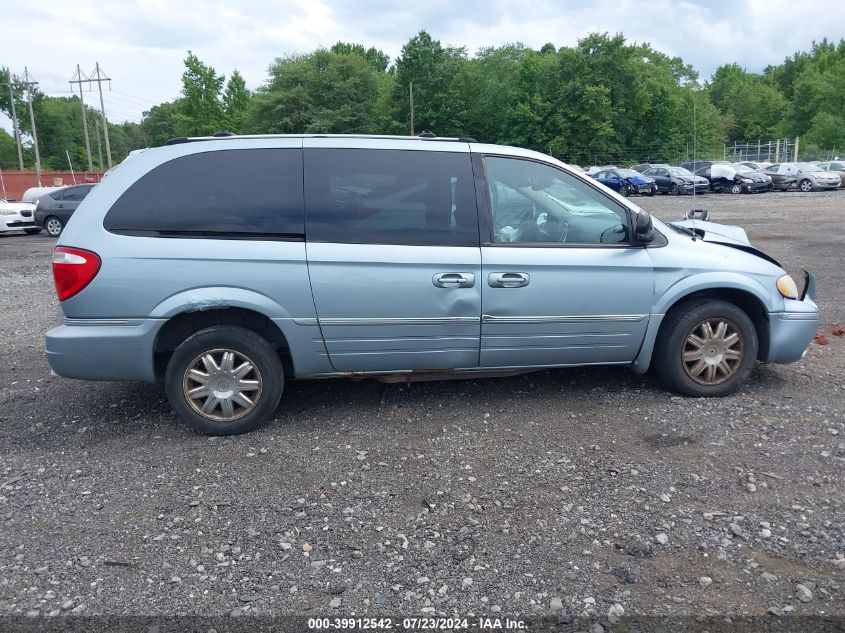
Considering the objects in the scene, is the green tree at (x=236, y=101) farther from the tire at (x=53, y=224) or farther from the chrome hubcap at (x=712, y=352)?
the chrome hubcap at (x=712, y=352)

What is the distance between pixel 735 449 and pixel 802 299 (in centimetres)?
162

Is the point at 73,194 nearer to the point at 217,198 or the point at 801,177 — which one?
the point at 217,198

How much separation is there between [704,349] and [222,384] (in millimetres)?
3396

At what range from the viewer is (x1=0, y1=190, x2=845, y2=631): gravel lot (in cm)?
295

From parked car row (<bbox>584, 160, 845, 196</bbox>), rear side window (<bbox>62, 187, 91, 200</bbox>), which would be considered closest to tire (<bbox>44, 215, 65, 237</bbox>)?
rear side window (<bbox>62, 187, 91, 200</bbox>)

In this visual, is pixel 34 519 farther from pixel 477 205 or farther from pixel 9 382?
pixel 477 205

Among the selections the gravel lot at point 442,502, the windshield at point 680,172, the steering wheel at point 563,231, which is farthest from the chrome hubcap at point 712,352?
Answer: the windshield at point 680,172

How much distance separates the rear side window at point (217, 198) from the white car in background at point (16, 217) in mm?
18761

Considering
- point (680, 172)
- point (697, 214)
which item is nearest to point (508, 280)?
point (697, 214)

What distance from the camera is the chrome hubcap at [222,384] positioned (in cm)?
447

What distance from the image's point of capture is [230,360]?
447 centimetres

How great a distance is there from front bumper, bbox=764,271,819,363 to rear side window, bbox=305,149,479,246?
2.35 m

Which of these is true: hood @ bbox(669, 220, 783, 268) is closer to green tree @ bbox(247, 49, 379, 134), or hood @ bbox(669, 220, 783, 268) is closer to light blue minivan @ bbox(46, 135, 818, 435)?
light blue minivan @ bbox(46, 135, 818, 435)

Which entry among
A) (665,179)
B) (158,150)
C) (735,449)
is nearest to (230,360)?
(158,150)
